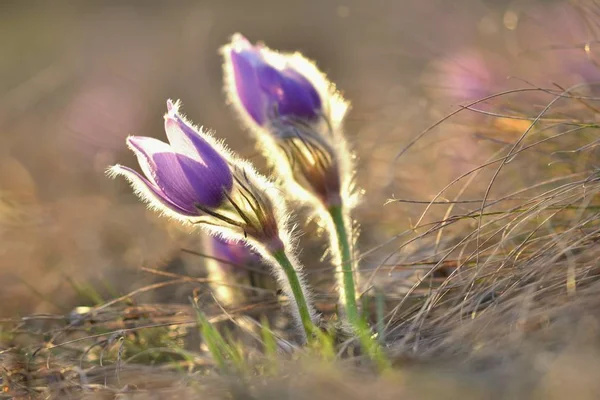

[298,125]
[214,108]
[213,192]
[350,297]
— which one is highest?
[214,108]

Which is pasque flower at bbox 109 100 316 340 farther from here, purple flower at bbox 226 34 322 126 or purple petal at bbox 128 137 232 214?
purple flower at bbox 226 34 322 126

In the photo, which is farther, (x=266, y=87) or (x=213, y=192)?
(x=266, y=87)

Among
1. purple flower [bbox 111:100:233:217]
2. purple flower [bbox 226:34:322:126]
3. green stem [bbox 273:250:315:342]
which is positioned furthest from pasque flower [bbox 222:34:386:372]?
purple flower [bbox 111:100:233:217]

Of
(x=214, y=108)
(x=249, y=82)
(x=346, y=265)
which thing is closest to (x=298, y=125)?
(x=249, y=82)

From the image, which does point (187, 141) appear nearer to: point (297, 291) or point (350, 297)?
point (297, 291)

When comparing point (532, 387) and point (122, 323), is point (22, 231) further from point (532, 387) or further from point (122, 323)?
point (532, 387)

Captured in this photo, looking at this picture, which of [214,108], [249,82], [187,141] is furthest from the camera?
[214,108]

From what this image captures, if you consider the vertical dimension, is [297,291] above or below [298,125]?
below
